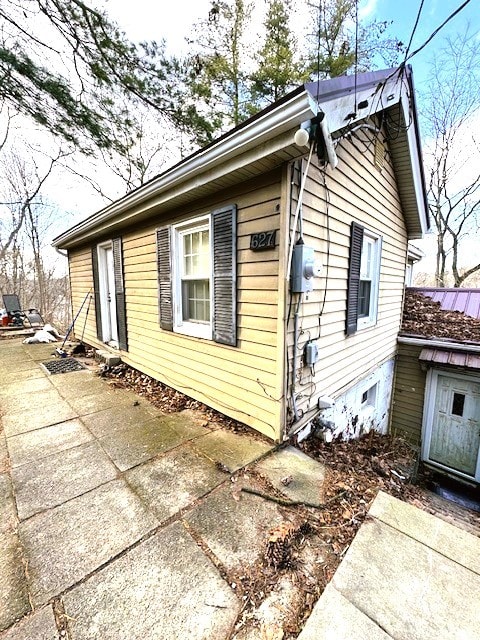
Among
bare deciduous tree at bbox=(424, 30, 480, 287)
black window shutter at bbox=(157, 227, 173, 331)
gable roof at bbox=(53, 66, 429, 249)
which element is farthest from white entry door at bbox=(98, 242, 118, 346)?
bare deciduous tree at bbox=(424, 30, 480, 287)

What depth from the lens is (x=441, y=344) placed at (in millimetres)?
5352

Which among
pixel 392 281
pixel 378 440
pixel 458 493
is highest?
pixel 392 281

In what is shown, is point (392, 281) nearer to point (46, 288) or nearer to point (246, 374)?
point (246, 374)

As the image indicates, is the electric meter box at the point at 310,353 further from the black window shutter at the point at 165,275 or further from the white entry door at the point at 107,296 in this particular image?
the white entry door at the point at 107,296

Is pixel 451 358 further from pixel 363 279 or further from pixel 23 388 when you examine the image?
pixel 23 388

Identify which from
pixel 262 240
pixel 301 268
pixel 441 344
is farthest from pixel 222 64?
pixel 441 344

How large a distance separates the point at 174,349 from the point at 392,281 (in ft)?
14.3

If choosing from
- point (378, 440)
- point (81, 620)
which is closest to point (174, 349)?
point (81, 620)

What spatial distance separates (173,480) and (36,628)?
3.50 ft

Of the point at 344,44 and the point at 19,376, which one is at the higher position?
the point at 344,44

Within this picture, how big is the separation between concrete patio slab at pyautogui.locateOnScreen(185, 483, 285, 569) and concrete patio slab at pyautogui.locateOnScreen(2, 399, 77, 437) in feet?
7.34

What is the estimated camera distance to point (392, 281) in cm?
544

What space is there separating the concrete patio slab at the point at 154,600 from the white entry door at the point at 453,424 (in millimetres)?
5880

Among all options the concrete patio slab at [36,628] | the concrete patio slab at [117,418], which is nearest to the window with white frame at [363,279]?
the concrete patio slab at [117,418]
